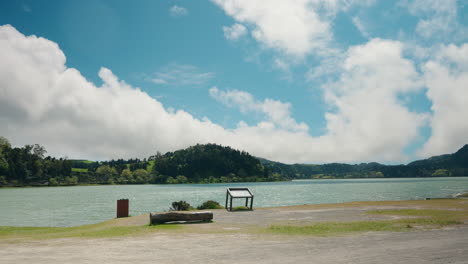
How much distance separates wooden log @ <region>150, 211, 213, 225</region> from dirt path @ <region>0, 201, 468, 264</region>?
16.3ft

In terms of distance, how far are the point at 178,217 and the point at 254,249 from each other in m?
11.0

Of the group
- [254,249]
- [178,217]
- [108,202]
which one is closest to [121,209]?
[178,217]

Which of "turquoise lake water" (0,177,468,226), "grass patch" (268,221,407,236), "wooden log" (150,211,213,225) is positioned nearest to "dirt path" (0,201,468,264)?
"grass patch" (268,221,407,236)

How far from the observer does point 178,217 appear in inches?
907

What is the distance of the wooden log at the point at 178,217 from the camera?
2244 centimetres

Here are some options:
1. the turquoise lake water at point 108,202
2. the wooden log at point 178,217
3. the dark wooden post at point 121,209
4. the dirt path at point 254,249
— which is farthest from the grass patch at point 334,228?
the turquoise lake water at point 108,202

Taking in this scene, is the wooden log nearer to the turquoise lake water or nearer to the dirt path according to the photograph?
the dirt path

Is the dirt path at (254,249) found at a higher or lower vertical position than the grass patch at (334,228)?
higher

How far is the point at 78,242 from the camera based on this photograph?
51.9 feet

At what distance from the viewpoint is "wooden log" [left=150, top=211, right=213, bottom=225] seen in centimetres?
2244

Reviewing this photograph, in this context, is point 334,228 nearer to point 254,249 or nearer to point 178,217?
point 254,249

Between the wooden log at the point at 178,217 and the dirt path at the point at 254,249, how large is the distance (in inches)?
195

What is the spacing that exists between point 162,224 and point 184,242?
7681 mm

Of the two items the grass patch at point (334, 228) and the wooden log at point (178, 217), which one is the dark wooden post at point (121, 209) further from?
the grass patch at point (334, 228)
